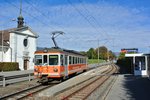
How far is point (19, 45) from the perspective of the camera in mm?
57531

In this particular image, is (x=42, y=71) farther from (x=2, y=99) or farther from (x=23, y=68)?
(x=23, y=68)

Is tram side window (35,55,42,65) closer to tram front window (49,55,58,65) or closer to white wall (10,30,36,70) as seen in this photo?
tram front window (49,55,58,65)

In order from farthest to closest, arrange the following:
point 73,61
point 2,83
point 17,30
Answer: point 17,30 < point 73,61 < point 2,83

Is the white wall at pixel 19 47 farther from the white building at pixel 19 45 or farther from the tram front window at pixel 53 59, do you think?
the tram front window at pixel 53 59

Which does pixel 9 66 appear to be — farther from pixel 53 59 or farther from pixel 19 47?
pixel 53 59

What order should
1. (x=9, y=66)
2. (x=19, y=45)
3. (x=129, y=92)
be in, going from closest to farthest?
(x=129, y=92), (x=9, y=66), (x=19, y=45)

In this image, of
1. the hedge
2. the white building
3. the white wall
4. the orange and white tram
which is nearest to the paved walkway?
→ the orange and white tram

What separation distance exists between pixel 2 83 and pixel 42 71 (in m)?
3.12

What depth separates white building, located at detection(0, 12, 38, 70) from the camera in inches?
2178

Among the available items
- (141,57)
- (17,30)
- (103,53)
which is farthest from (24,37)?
(103,53)

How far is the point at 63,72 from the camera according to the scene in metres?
23.8

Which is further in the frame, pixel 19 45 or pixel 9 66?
pixel 19 45

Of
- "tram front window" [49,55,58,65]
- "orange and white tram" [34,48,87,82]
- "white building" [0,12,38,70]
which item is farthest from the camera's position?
"white building" [0,12,38,70]

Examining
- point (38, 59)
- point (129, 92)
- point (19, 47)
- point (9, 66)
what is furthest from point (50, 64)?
point (19, 47)
